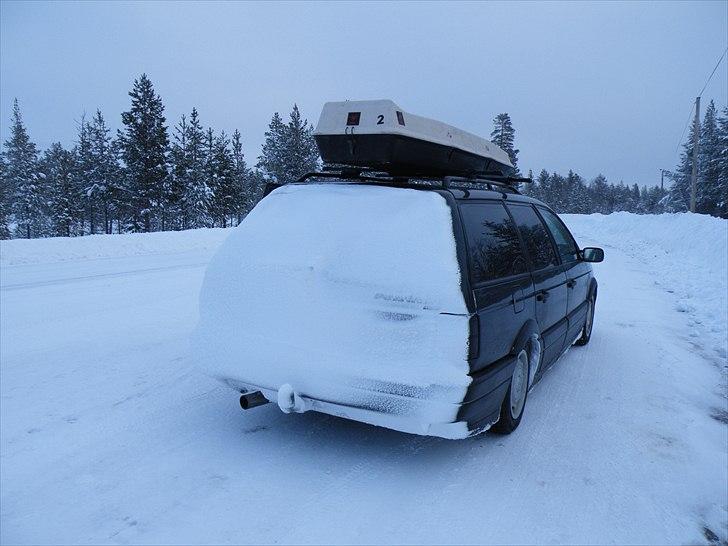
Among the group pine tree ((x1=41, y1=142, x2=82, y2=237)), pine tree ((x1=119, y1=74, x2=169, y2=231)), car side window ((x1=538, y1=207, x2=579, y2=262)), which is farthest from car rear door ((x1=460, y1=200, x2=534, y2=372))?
pine tree ((x1=41, y1=142, x2=82, y2=237))

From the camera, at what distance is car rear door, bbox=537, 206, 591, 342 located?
17.4ft

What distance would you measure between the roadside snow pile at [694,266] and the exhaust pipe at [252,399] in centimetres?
554

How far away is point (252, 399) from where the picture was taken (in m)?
3.50

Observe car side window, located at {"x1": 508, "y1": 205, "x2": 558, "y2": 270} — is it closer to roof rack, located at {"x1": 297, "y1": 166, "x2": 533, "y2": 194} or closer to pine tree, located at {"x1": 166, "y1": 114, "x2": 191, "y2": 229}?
roof rack, located at {"x1": 297, "y1": 166, "x2": 533, "y2": 194}

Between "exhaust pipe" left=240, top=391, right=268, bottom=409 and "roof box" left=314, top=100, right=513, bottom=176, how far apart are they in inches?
81.5

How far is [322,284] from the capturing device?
127 inches

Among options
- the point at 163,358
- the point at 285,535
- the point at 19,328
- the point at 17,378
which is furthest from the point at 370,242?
the point at 19,328

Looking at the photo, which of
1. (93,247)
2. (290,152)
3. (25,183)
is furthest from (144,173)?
(93,247)

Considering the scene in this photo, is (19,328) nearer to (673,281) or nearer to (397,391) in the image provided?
(397,391)

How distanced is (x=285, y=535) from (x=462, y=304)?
5.24ft

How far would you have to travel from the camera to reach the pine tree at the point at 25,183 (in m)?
61.0

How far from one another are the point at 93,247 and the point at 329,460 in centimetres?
1499

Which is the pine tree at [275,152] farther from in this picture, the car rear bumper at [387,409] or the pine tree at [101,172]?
the car rear bumper at [387,409]

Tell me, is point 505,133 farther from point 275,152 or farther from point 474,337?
point 474,337
